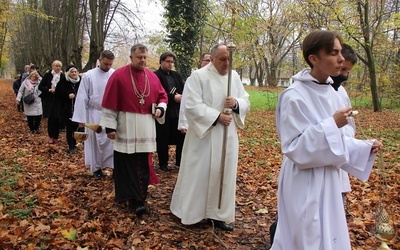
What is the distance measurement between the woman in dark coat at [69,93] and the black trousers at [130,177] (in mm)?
3959

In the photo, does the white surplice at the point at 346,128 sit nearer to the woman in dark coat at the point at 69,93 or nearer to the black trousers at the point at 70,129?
the woman in dark coat at the point at 69,93

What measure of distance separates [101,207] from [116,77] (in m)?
1.84

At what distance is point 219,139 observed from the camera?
4277 mm

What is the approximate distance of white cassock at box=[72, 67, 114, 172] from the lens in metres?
6.29

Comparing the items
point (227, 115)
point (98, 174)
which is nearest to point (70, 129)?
point (98, 174)

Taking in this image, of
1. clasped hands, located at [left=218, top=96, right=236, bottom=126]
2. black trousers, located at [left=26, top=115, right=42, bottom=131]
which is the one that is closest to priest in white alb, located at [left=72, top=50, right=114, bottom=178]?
clasped hands, located at [left=218, top=96, right=236, bottom=126]

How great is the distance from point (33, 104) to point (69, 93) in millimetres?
3329

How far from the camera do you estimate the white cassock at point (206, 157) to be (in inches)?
167

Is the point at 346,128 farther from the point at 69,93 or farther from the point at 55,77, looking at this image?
the point at 55,77

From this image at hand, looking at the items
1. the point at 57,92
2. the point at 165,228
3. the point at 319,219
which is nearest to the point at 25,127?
the point at 57,92

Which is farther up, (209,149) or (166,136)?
(209,149)

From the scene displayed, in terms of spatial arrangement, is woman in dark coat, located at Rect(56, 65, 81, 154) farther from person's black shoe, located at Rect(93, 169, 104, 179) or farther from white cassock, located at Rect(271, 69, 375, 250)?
white cassock, located at Rect(271, 69, 375, 250)

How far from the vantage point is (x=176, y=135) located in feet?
23.4

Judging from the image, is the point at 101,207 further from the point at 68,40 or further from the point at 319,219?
the point at 68,40
